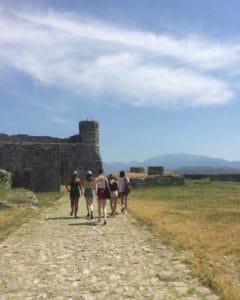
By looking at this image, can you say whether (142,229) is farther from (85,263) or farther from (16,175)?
(16,175)

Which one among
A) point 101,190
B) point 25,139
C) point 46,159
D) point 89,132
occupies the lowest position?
point 101,190

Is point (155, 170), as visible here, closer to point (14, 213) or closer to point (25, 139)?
point (25, 139)

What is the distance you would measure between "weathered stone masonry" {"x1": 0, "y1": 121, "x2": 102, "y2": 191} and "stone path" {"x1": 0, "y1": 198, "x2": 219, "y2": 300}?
22.9 metres

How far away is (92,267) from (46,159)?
107 ft

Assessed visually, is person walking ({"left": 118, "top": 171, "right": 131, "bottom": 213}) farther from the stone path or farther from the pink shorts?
the stone path

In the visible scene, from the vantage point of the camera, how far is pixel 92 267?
36.3 feet

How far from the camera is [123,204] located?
24.9 metres

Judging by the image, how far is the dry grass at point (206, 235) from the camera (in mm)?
10458

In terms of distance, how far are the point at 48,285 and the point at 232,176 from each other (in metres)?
50.3

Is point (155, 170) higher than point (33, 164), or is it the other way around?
point (33, 164)

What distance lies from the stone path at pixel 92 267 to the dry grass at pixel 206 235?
1.28ft

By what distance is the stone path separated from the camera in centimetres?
910

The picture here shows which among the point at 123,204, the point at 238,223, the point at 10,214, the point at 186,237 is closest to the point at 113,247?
the point at 186,237

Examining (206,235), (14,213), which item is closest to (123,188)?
(14,213)
